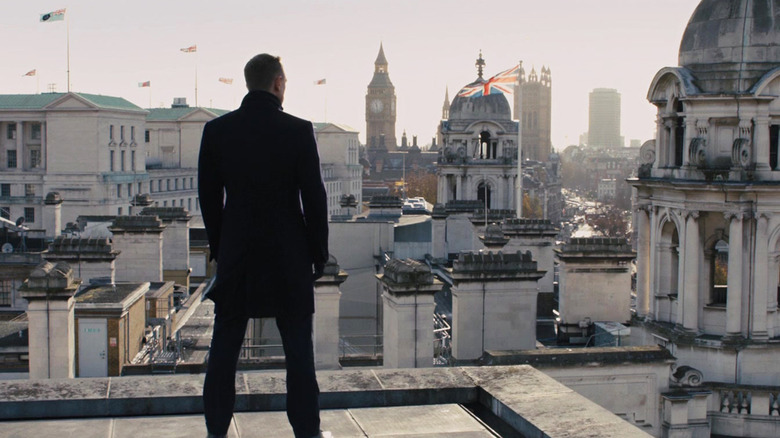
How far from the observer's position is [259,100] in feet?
27.7

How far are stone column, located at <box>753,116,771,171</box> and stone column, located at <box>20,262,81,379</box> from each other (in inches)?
530

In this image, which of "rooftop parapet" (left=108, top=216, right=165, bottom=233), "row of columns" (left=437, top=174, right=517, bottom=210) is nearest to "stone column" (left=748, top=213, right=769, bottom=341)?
"rooftop parapet" (left=108, top=216, right=165, bottom=233)

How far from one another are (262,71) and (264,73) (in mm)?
22

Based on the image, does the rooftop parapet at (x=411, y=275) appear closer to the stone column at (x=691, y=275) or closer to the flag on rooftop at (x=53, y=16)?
the stone column at (x=691, y=275)

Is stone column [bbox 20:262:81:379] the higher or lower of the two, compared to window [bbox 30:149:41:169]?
lower

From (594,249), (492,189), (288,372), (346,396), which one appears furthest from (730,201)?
(492,189)

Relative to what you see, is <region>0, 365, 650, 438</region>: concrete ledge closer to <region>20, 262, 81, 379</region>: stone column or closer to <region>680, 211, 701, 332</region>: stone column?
<region>20, 262, 81, 379</region>: stone column

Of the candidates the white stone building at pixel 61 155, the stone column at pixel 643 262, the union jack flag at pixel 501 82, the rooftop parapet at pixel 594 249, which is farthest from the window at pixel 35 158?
the stone column at pixel 643 262

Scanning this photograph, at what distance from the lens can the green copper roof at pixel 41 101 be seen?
348 ft

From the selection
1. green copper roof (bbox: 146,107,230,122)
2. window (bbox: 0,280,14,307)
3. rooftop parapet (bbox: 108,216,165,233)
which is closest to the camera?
rooftop parapet (bbox: 108,216,165,233)

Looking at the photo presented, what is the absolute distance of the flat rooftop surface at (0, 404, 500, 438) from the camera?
32.7 ft

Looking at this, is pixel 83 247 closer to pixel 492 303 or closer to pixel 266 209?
pixel 492 303

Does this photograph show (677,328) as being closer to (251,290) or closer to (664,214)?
(664,214)

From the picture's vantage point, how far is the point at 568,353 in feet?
60.5
